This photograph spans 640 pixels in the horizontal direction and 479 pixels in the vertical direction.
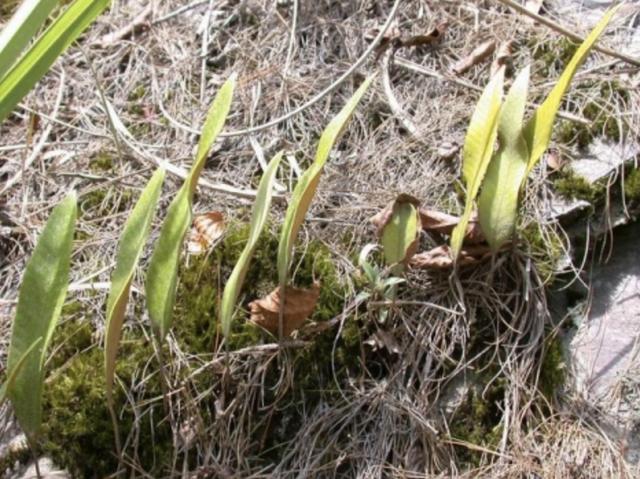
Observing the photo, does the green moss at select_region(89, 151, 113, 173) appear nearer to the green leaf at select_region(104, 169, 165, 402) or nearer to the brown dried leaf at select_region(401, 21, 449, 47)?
the green leaf at select_region(104, 169, 165, 402)

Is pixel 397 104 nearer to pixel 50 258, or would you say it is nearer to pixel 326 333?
pixel 326 333

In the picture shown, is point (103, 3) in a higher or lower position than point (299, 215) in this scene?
higher

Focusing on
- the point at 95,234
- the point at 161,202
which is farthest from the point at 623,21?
the point at 95,234

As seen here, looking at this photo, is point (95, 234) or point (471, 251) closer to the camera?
point (471, 251)

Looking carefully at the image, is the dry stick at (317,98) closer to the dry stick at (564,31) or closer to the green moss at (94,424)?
the dry stick at (564,31)

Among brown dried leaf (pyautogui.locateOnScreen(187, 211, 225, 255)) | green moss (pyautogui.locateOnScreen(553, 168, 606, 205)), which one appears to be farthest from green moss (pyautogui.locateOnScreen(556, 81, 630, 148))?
brown dried leaf (pyautogui.locateOnScreen(187, 211, 225, 255))

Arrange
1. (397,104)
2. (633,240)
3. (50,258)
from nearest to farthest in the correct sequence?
(50,258)
(633,240)
(397,104)

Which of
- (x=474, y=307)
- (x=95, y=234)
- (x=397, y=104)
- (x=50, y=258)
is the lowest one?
(x=474, y=307)

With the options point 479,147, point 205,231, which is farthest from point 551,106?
point 205,231

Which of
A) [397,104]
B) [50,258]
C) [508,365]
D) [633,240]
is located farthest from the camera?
[397,104]
